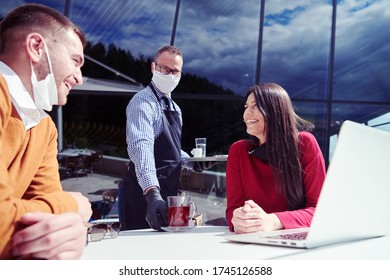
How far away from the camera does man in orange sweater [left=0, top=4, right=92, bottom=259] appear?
655mm

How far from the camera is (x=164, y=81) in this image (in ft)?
7.08

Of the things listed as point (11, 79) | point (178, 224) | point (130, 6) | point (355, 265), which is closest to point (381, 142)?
point (355, 265)

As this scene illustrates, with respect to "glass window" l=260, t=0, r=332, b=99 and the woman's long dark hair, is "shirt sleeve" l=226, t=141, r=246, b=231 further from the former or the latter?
"glass window" l=260, t=0, r=332, b=99

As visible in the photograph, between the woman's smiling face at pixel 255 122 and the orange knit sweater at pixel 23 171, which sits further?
the woman's smiling face at pixel 255 122

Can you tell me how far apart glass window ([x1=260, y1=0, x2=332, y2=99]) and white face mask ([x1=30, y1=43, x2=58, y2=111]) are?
527 cm

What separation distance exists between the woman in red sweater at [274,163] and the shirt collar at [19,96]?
69 centimetres

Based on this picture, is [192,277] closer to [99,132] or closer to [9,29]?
[9,29]

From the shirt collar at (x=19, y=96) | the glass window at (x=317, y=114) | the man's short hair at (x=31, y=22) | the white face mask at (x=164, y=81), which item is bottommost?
the shirt collar at (x=19, y=96)

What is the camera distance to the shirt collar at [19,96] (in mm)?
867

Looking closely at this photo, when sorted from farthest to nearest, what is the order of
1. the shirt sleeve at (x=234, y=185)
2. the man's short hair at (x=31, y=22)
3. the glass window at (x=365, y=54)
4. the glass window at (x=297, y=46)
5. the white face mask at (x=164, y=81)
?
the glass window at (x=365, y=54)
the glass window at (x=297, y=46)
the white face mask at (x=164, y=81)
the shirt sleeve at (x=234, y=185)
the man's short hair at (x=31, y=22)

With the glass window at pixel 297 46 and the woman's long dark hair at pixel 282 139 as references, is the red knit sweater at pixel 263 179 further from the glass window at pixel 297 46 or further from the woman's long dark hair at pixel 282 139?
the glass window at pixel 297 46

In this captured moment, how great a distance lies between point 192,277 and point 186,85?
17.4 feet

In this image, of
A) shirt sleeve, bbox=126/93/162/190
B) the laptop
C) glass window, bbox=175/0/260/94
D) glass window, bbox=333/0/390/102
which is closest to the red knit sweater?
shirt sleeve, bbox=126/93/162/190

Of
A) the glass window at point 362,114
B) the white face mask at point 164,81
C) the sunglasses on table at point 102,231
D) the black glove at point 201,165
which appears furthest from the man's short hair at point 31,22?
the glass window at point 362,114
